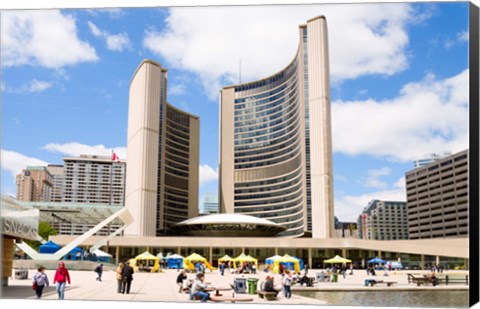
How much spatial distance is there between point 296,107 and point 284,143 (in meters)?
12.9

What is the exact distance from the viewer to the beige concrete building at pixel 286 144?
9250 centimetres

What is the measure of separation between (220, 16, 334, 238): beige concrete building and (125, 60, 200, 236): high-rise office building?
9.90 meters

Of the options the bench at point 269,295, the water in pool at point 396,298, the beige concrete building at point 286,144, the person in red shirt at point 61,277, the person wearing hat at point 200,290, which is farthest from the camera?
the beige concrete building at point 286,144

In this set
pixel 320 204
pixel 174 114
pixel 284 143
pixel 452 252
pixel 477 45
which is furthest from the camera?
pixel 174 114

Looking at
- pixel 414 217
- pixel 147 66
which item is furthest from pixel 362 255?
pixel 414 217

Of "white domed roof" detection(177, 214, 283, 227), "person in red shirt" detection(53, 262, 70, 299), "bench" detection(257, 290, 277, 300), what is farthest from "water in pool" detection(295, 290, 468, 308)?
"white domed roof" detection(177, 214, 283, 227)

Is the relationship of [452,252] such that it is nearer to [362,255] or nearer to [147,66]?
[362,255]

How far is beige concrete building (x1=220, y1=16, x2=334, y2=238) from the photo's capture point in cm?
9250

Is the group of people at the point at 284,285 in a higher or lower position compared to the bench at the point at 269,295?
higher

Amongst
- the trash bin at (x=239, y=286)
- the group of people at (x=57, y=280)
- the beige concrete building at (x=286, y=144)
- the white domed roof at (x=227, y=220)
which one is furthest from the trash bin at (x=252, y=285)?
the white domed roof at (x=227, y=220)

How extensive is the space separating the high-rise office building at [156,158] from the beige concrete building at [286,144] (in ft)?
32.5

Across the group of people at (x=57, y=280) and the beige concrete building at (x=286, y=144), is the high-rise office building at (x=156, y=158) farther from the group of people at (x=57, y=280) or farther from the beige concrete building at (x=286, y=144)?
the group of people at (x=57, y=280)

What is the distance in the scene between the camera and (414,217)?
168 meters

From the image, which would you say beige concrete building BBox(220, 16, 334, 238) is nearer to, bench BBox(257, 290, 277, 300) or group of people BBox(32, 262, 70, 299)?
bench BBox(257, 290, 277, 300)
